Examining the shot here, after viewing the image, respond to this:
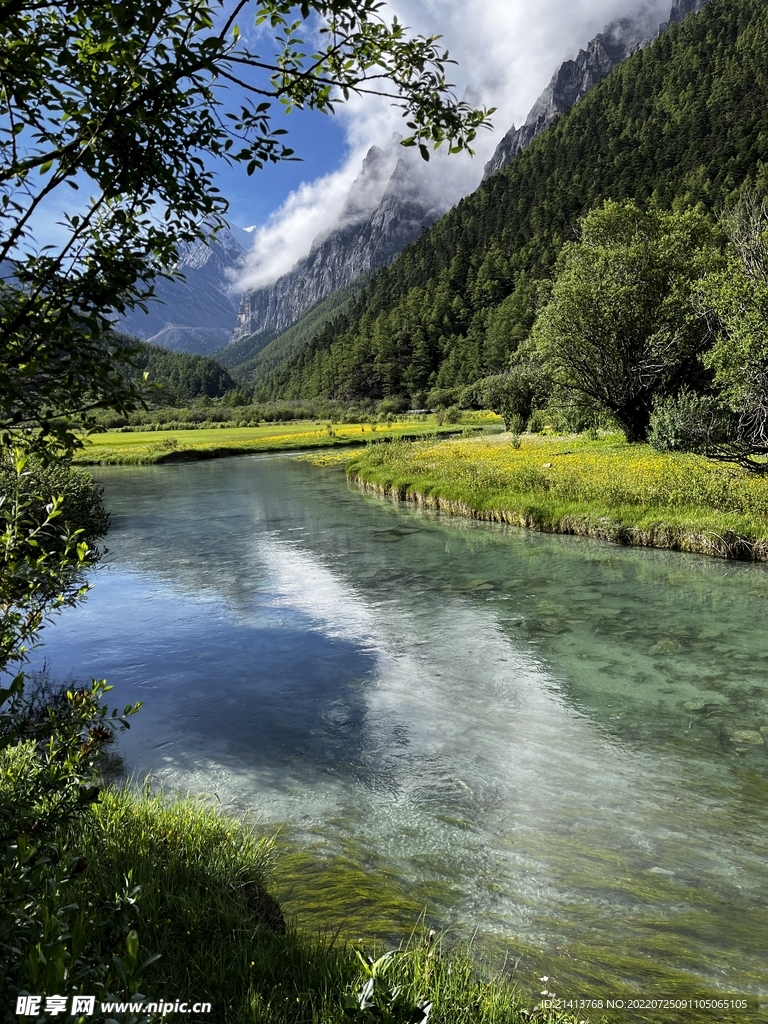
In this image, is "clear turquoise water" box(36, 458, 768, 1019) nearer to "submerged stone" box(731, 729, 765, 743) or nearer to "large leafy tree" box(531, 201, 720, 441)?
"submerged stone" box(731, 729, 765, 743)

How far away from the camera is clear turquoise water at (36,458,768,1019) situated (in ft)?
18.5

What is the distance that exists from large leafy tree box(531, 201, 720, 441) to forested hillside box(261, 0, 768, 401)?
8833 cm

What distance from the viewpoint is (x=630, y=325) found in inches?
1444

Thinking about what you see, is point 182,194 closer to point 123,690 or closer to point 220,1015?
point 220,1015

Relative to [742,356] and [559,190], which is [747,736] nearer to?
[742,356]

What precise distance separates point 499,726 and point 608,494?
1560 cm

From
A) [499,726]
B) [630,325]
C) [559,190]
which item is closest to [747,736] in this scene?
[499,726]

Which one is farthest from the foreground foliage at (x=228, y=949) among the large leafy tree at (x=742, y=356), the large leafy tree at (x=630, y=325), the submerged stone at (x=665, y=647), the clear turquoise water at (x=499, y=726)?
the large leafy tree at (x=630, y=325)

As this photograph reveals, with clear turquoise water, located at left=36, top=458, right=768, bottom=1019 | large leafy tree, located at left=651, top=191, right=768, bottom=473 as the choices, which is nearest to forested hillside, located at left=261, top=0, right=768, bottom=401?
large leafy tree, located at left=651, top=191, right=768, bottom=473

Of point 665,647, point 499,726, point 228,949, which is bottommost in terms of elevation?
point 499,726

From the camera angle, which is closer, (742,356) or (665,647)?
(665,647)

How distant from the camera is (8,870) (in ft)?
9.59

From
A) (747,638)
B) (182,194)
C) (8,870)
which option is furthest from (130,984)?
(747,638)

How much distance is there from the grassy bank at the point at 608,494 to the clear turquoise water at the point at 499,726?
3.86 ft
